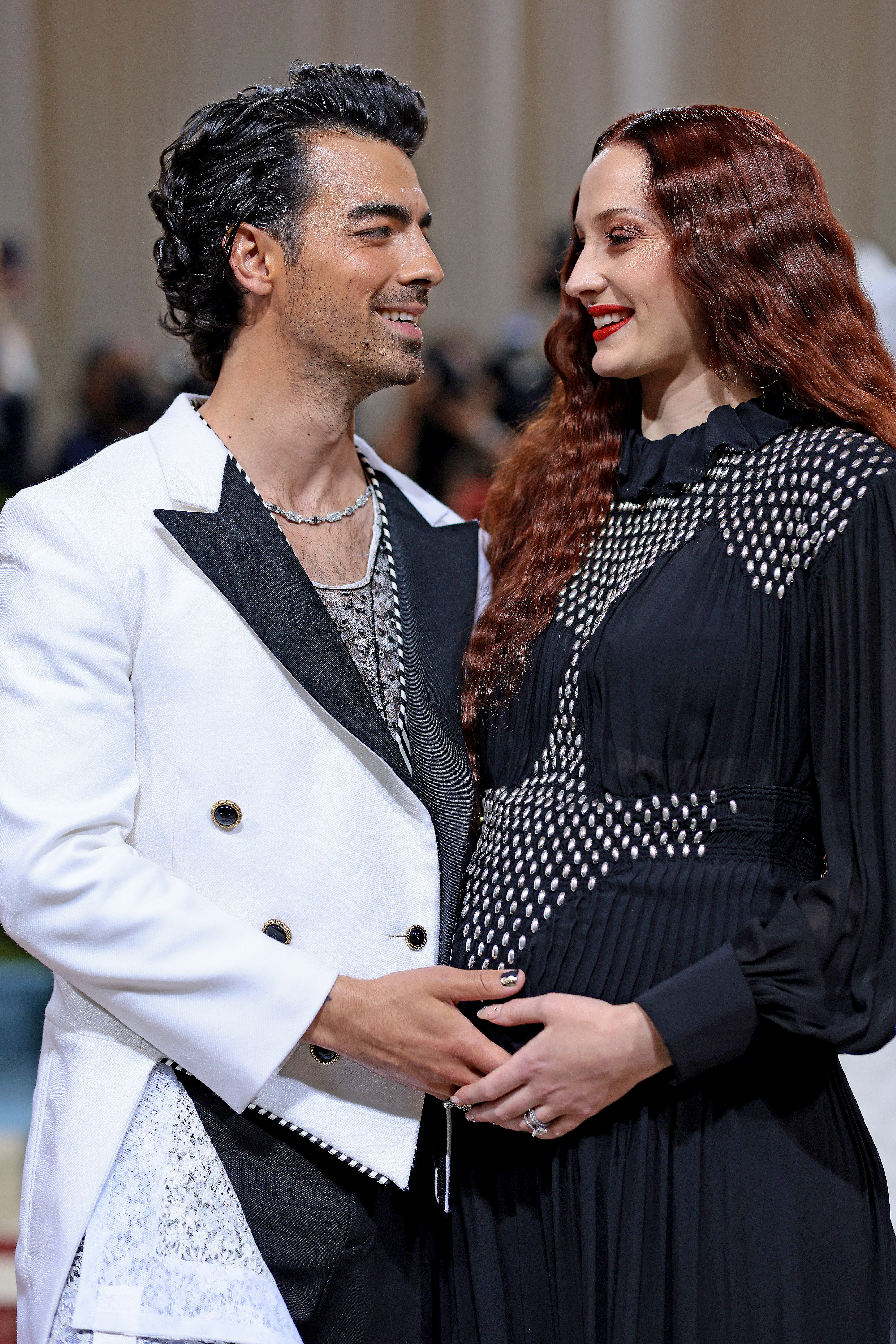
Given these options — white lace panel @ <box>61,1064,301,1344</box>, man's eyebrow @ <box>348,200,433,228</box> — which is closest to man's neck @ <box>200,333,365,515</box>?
man's eyebrow @ <box>348,200,433,228</box>

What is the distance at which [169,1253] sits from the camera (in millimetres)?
1768

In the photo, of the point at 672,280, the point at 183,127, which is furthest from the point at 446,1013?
the point at 183,127

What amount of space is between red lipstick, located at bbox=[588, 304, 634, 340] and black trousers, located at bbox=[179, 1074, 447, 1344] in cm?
113

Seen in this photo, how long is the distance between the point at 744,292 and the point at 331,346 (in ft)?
2.12

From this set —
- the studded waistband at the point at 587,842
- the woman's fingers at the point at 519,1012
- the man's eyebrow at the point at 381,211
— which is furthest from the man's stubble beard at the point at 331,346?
the woman's fingers at the point at 519,1012

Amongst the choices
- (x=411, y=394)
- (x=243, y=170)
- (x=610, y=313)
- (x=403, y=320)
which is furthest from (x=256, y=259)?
(x=411, y=394)

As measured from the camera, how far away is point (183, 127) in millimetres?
2375

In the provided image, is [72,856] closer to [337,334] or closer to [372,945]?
[372,945]

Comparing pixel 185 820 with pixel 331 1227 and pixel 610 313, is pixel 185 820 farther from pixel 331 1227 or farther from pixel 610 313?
pixel 610 313

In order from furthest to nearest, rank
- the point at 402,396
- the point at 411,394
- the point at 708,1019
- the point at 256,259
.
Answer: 1. the point at 402,396
2. the point at 411,394
3. the point at 256,259
4. the point at 708,1019

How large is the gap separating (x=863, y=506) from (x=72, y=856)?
1.05 meters

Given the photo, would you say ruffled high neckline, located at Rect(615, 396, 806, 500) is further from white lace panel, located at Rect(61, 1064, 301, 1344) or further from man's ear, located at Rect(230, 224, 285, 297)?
white lace panel, located at Rect(61, 1064, 301, 1344)

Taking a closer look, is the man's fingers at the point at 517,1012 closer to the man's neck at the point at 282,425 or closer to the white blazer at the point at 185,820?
the white blazer at the point at 185,820

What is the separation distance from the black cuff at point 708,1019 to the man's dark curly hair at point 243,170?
131 cm
